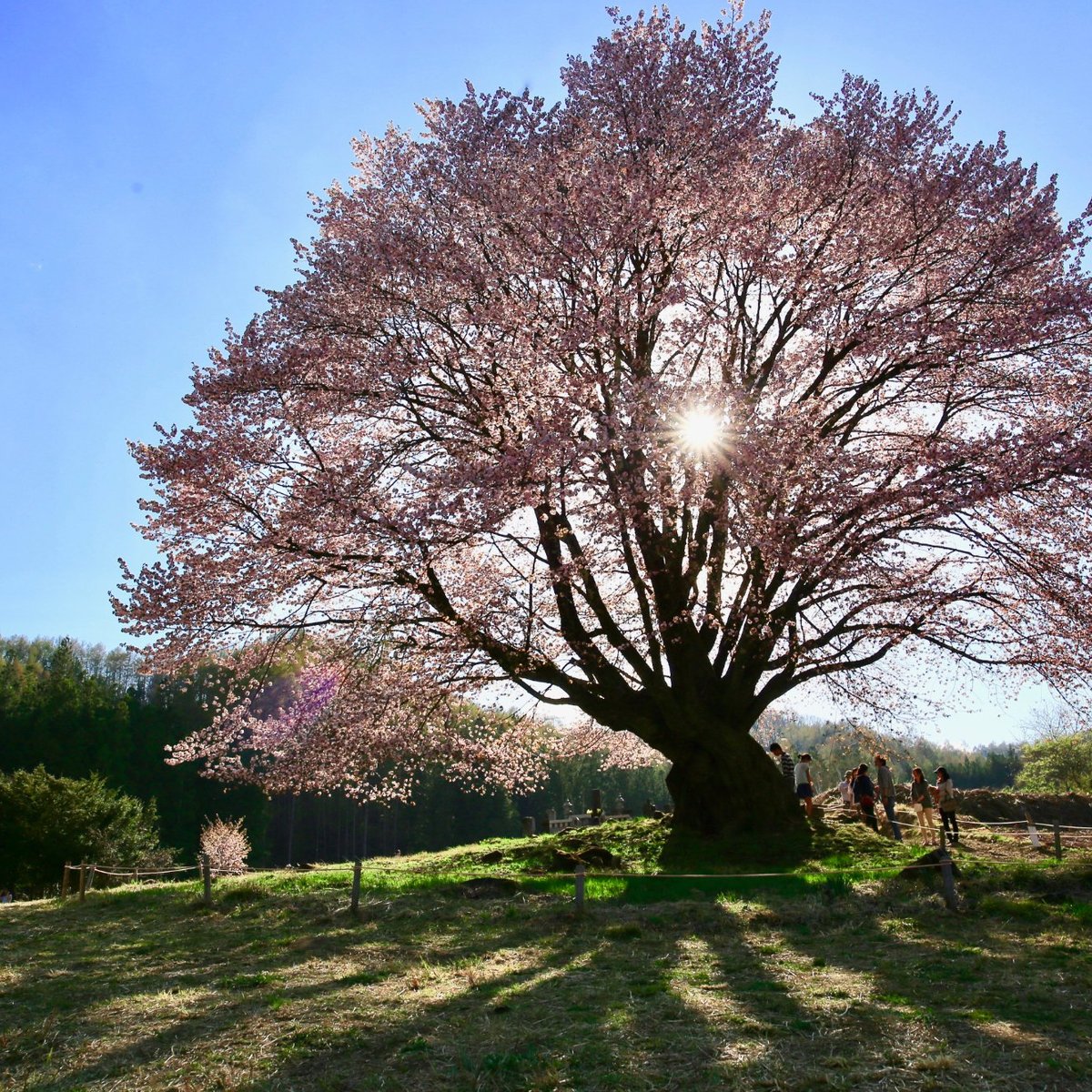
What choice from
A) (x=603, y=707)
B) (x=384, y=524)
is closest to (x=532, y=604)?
(x=603, y=707)

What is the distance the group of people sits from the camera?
48.9ft

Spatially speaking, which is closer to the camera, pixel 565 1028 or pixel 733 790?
pixel 565 1028

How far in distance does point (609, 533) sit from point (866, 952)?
7082mm

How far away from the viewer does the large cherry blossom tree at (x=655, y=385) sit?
1316 centimetres

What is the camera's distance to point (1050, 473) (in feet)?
39.6

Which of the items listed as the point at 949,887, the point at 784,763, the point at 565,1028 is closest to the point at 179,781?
the point at 784,763

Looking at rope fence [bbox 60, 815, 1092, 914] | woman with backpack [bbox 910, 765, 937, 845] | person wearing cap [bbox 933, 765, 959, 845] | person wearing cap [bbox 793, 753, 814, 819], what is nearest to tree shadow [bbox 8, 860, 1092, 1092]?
rope fence [bbox 60, 815, 1092, 914]

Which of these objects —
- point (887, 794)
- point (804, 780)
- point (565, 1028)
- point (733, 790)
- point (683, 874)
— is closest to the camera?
point (565, 1028)

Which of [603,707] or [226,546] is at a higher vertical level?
Answer: [226,546]

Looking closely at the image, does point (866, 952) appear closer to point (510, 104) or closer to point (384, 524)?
point (384, 524)

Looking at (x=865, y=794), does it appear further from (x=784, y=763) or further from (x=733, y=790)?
(x=733, y=790)

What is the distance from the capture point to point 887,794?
17188 mm

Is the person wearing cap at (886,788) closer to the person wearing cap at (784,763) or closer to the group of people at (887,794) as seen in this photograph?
the group of people at (887,794)

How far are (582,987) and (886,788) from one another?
487 inches
